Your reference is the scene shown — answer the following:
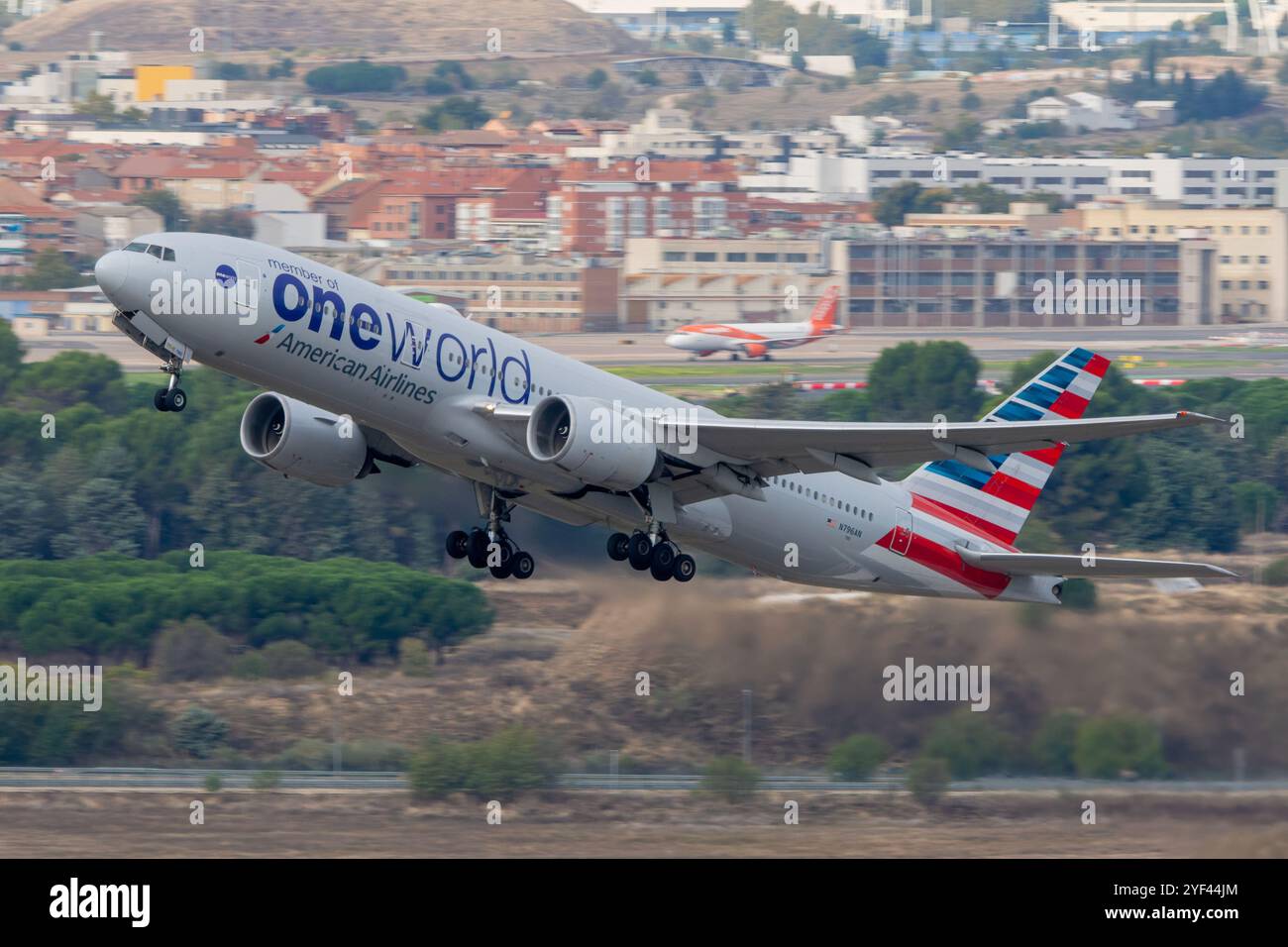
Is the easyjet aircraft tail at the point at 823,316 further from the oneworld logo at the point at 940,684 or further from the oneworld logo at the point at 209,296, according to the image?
the oneworld logo at the point at 209,296

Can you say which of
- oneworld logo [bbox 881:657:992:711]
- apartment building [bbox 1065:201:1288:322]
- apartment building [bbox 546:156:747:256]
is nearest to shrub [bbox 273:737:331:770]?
oneworld logo [bbox 881:657:992:711]

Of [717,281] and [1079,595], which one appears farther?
[717,281]

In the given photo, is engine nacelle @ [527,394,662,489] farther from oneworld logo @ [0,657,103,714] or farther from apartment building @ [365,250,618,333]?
apartment building @ [365,250,618,333]

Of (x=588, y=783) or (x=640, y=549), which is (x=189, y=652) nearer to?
(x=588, y=783)

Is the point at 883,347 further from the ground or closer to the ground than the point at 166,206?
closer to the ground

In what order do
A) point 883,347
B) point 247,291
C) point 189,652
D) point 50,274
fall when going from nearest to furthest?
point 247,291
point 189,652
point 883,347
point 50,274

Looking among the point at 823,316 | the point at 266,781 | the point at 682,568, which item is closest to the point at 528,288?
the point at 823,316
